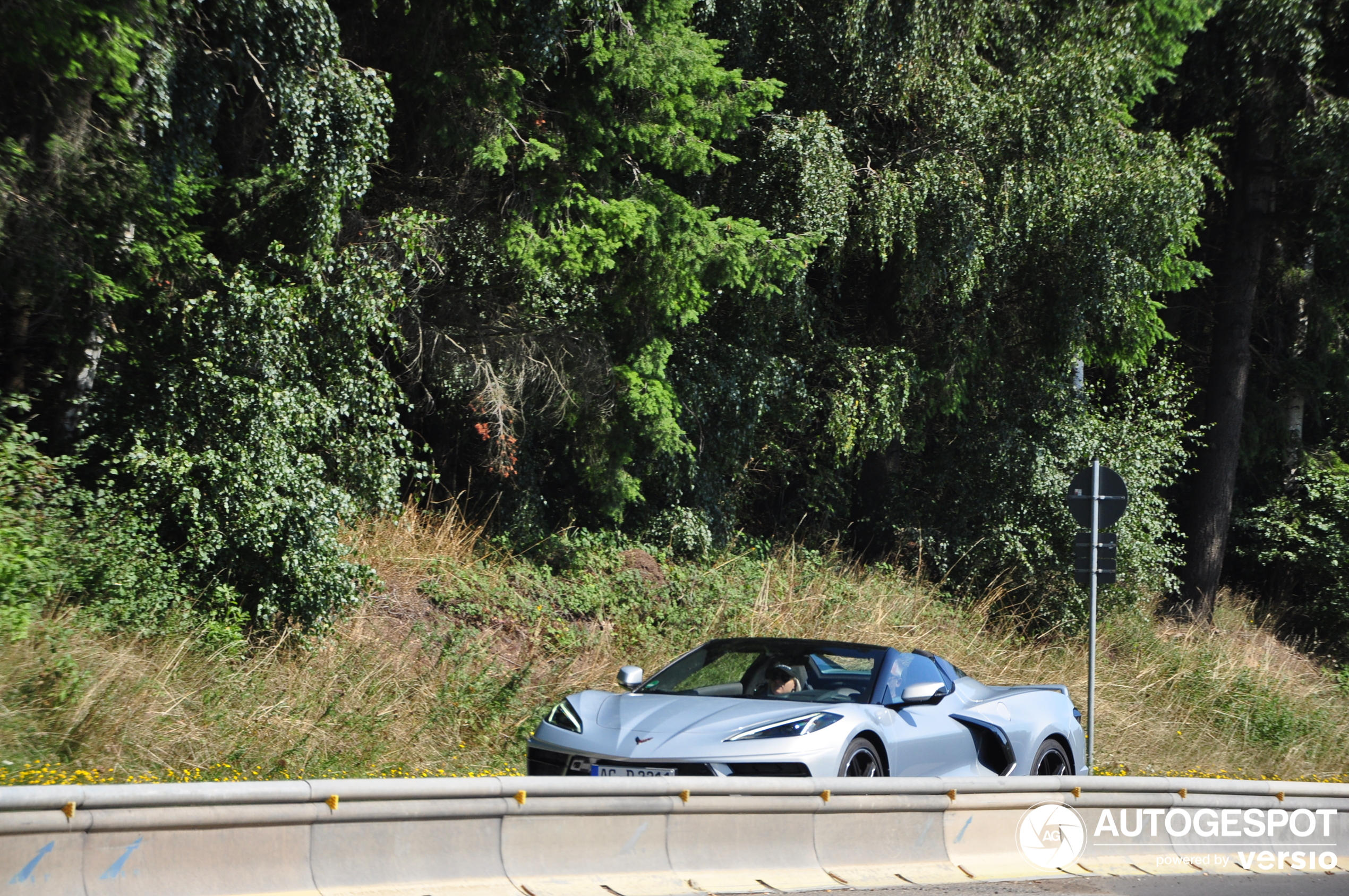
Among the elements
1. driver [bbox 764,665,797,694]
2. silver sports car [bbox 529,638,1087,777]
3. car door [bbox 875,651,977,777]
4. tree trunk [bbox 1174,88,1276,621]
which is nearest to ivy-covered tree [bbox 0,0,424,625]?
silver sports car [bbox 529,638,1087,777]

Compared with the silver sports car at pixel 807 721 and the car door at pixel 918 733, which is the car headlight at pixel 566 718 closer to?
the silver sports car at pixel 807 721

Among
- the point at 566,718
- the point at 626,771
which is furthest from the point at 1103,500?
the point at 626,771

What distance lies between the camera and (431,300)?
14711 mm

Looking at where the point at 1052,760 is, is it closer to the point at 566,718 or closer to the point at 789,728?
the point at 789,728

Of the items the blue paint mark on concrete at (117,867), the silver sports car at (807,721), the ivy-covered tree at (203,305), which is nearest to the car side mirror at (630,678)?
the silver sports car at (807,721)

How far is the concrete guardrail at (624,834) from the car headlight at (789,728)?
1.94ft

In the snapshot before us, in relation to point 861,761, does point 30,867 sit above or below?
above

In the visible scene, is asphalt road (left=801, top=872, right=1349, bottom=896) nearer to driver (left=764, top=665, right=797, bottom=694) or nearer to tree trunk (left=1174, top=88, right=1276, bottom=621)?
driver (left=764, top=665, right=797, bottom=694)

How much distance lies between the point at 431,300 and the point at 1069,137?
8.82 meters

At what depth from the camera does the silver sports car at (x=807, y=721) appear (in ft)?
25.2

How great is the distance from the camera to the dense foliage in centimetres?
1061

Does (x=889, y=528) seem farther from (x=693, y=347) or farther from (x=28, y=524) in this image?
(x=28, y=524)

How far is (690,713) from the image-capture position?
320 inches

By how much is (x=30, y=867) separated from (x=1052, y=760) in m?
7.78
